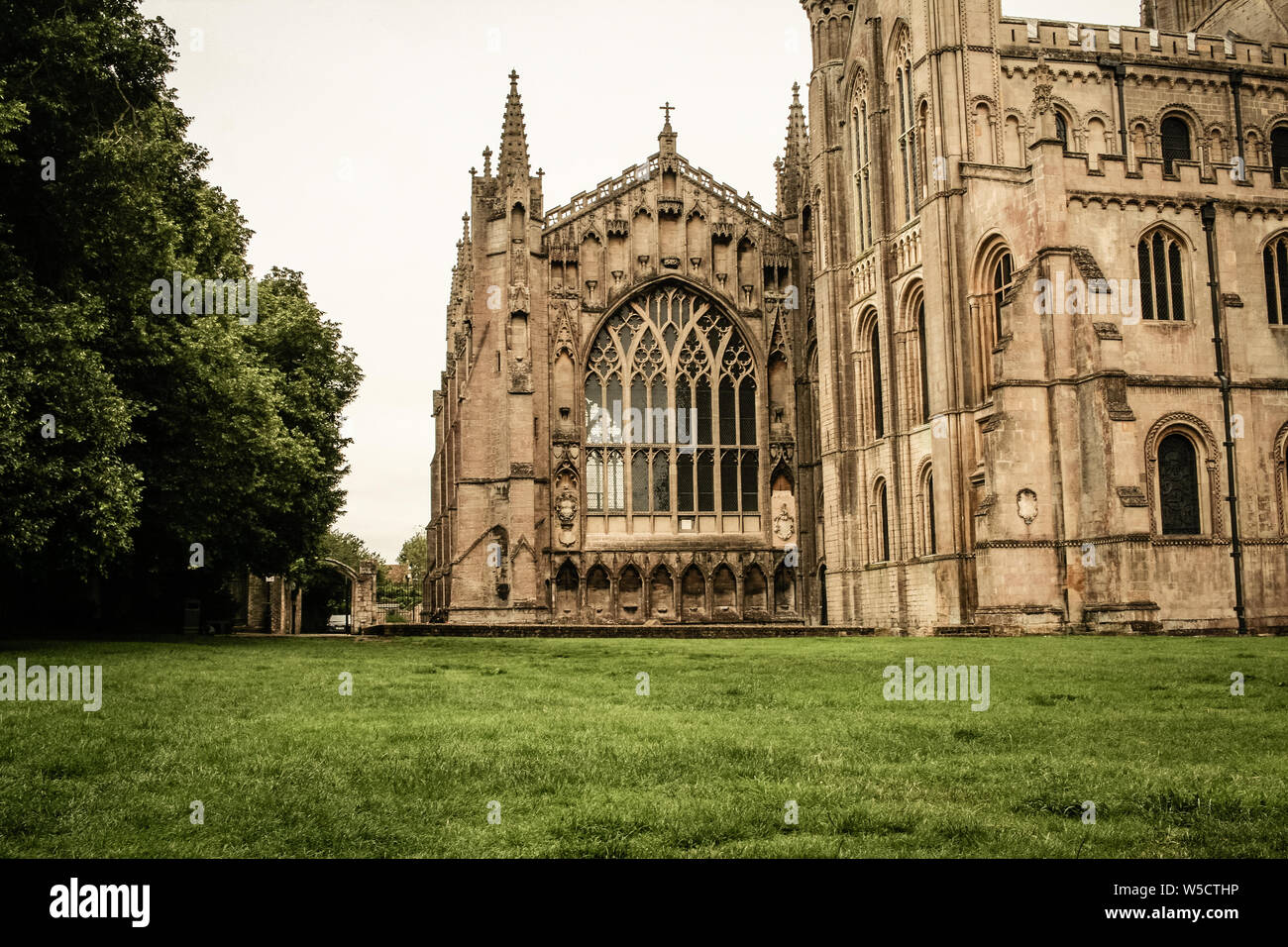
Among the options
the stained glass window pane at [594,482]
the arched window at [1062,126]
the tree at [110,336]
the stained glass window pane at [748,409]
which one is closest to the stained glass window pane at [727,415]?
the stained glass window pane at [748,409]

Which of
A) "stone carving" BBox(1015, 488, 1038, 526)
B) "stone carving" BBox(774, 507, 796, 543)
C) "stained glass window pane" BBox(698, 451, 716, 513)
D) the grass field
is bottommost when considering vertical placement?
the grass field

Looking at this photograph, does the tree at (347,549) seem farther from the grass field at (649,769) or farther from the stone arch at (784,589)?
the grass field at (649,769)

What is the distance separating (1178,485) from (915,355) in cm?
1034

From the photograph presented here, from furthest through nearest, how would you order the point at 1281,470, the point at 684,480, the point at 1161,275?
the point at 684,480, the point at 1161,275, the point at 1281,470

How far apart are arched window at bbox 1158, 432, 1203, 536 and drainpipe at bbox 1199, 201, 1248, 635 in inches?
37.7

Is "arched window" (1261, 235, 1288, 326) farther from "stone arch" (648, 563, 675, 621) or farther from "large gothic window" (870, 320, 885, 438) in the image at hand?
"stone arch" (648, 563, 675, 621)

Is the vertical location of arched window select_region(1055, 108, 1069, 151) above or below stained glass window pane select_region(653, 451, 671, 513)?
above

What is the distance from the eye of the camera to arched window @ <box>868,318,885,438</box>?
152ft

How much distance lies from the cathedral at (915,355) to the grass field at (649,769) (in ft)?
67.6

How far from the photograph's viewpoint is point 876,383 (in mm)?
46719

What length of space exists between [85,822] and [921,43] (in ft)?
132

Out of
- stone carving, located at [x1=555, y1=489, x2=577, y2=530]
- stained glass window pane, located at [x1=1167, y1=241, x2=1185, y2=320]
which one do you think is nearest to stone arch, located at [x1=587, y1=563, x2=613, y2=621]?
stone carving, located at [x1=555, y1=489, x2=577, y2=530]

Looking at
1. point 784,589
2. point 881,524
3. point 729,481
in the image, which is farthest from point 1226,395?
point 729,481

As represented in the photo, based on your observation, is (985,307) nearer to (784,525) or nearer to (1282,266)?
(1282,266)
